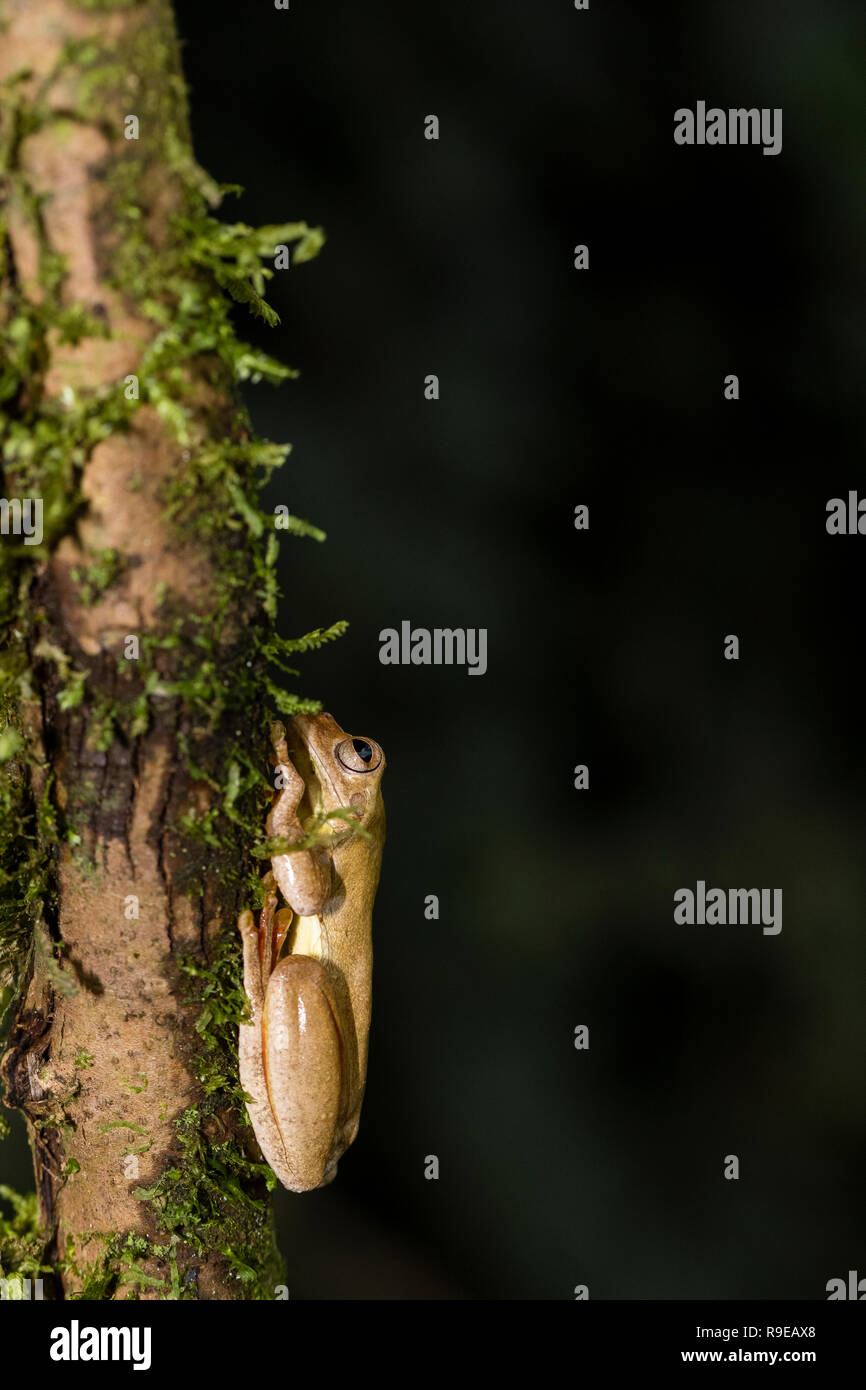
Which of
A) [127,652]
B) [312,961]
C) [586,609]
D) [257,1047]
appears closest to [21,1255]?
[257,1047]

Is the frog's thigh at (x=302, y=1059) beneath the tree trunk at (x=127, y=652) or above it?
beneath

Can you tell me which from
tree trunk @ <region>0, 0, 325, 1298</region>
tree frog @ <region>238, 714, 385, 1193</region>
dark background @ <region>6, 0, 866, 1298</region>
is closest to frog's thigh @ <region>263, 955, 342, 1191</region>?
tree frog @ <region>238, 714, 385, 1193</region>

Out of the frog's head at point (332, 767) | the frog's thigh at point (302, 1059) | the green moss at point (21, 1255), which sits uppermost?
the frog's head at point (332, 767)

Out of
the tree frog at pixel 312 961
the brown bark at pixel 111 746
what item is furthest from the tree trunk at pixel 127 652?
the tree frog at pixel 312 961

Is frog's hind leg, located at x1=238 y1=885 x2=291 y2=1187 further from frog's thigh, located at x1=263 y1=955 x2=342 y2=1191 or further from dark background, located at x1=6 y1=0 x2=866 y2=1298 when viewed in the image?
dark background, located at x1=6 y1=0 x2=866 y2=1298

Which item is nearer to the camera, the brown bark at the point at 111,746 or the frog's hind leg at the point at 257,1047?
the brown bark at the point at 111,746

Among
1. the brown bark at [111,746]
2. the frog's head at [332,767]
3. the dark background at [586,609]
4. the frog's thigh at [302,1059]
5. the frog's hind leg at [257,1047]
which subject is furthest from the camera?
the dark background at [586,609]

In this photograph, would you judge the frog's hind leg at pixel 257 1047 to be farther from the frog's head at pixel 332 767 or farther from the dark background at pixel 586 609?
the dark background at pixel 586 609
